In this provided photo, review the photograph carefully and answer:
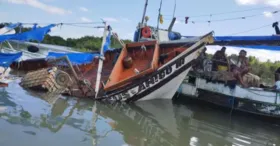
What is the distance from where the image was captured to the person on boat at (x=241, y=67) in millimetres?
10148

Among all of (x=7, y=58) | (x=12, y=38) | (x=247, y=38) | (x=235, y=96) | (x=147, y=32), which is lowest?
(x=235, y=96)

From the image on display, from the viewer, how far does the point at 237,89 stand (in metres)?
9.98

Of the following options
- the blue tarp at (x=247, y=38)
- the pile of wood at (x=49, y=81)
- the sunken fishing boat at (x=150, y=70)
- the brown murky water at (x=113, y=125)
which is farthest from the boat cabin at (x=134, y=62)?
the blue tarp at (x=247, y=38)

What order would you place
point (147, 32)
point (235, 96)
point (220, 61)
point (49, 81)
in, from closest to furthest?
1. point (49, 81)
2. point (235, 96)
3. point (220, 61)
4. point (147, 32)

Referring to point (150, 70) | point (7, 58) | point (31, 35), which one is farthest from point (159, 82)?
point (7, 58)

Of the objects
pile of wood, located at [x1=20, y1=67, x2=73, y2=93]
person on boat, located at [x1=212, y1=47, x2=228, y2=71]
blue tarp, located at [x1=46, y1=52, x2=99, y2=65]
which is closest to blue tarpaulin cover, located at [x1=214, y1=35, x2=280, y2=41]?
person on boat, located at [x1=212, y1=47, x2=228, y2=71]

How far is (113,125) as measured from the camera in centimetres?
645

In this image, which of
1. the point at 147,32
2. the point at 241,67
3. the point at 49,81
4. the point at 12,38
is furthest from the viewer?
the point at 147,32

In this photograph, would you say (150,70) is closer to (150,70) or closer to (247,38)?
(150,70)

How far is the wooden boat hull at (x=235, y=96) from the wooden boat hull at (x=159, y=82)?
1.55 metres

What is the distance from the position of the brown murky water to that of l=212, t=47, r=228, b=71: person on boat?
217 centimetres

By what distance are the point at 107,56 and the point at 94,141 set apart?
25.9 ft

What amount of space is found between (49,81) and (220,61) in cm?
657

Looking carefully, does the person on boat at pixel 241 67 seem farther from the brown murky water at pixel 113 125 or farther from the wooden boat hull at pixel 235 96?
the brown murky water at pixel 113 125
